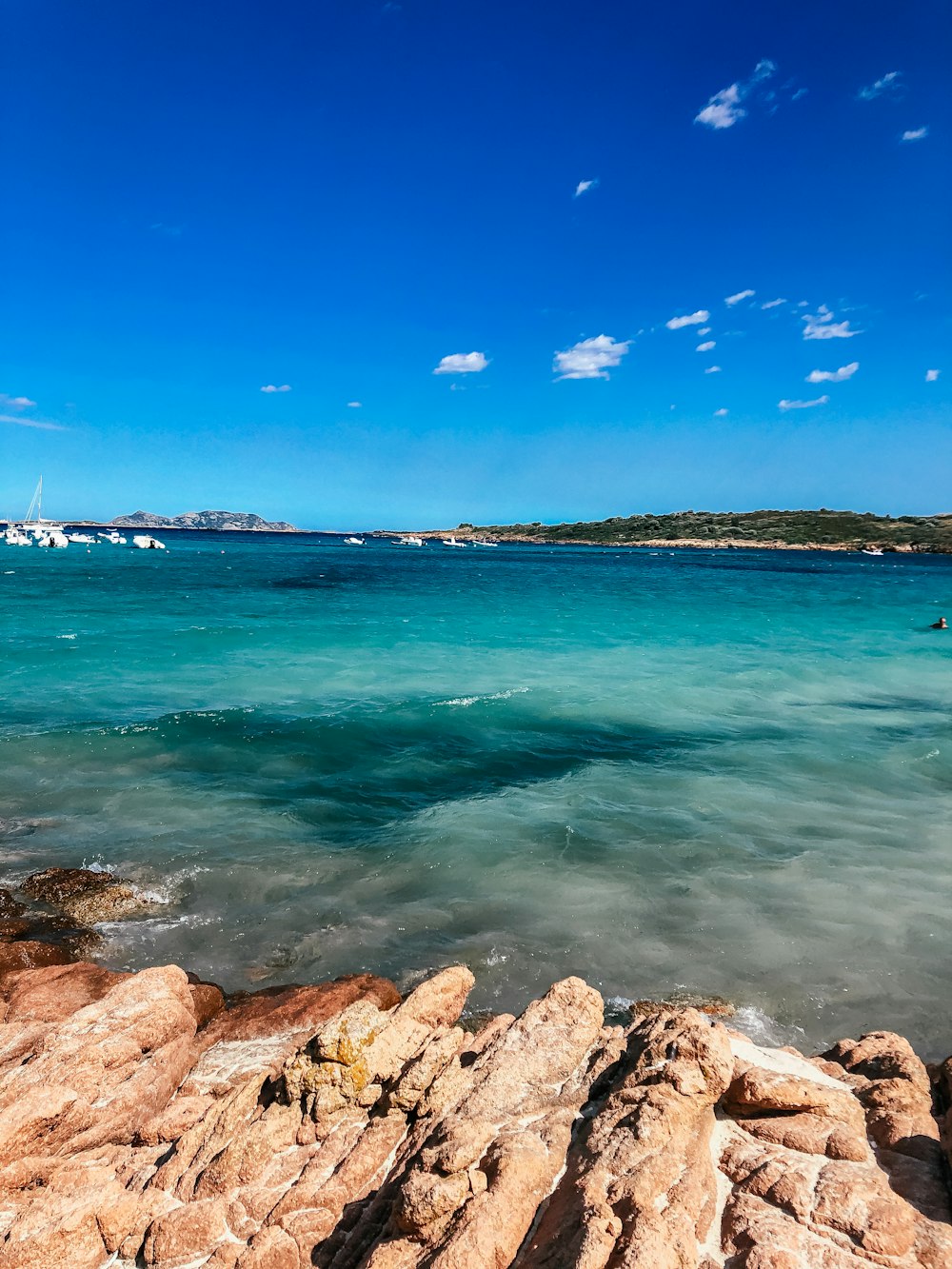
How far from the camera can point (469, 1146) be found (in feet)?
13.4

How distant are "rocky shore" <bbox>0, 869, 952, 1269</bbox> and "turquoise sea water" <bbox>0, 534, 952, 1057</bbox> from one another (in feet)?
7.31

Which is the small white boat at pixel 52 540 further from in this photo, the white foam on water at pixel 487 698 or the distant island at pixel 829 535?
the distant island at pixel 829 535

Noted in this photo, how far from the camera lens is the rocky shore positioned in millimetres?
3617

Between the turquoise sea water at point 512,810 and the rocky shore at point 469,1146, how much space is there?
2.23 m

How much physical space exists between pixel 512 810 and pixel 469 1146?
866cm

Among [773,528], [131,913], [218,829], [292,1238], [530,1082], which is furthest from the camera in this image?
[773,528]

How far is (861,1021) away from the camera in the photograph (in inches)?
286

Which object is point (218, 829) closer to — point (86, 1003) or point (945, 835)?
point (86, 1003)

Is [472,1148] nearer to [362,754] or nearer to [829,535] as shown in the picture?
[362,754]

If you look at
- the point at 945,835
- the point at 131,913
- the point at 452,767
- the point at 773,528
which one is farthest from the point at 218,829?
the point at 773,528

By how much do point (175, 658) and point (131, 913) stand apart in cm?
1758

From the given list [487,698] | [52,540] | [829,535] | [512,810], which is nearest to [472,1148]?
[512,810]

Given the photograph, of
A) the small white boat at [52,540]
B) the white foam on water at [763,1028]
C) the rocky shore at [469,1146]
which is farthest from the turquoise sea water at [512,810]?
the small white boat at [52,540]

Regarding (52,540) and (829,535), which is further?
(829,535)
